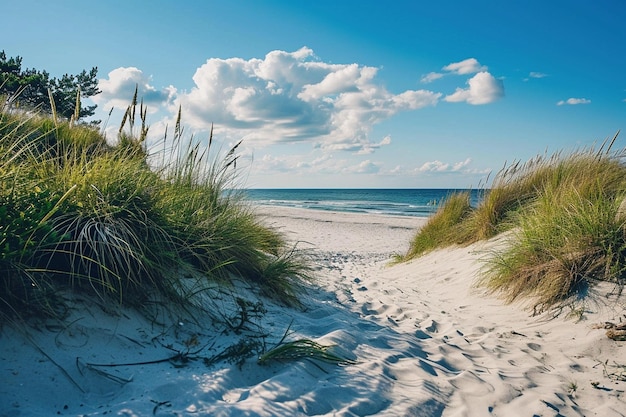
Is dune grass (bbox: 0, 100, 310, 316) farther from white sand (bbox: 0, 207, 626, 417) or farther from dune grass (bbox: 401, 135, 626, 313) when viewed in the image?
dune grass (bbox: 401, 135, 626, 313)

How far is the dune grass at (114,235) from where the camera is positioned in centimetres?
249

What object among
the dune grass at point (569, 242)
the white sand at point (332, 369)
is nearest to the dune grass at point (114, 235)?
the white sand at point (332, 369)

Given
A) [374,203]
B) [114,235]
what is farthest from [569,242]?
[374,203]

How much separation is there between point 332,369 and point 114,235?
1.70 metres

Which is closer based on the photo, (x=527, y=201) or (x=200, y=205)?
(x=200, y=205)

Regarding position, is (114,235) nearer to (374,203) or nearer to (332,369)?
(332,369)

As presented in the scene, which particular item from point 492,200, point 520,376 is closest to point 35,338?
point 520,376

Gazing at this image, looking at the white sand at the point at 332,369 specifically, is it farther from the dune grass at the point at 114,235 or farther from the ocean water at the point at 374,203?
the ocean water at the point at 374,203

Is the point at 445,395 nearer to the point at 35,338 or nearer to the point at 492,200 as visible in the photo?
the point at 35,338

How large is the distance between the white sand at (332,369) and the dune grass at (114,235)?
23 cm

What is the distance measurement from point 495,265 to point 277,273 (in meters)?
2.86

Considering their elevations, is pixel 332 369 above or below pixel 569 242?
below

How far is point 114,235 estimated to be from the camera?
2.87m

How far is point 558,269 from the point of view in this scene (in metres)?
4.42
